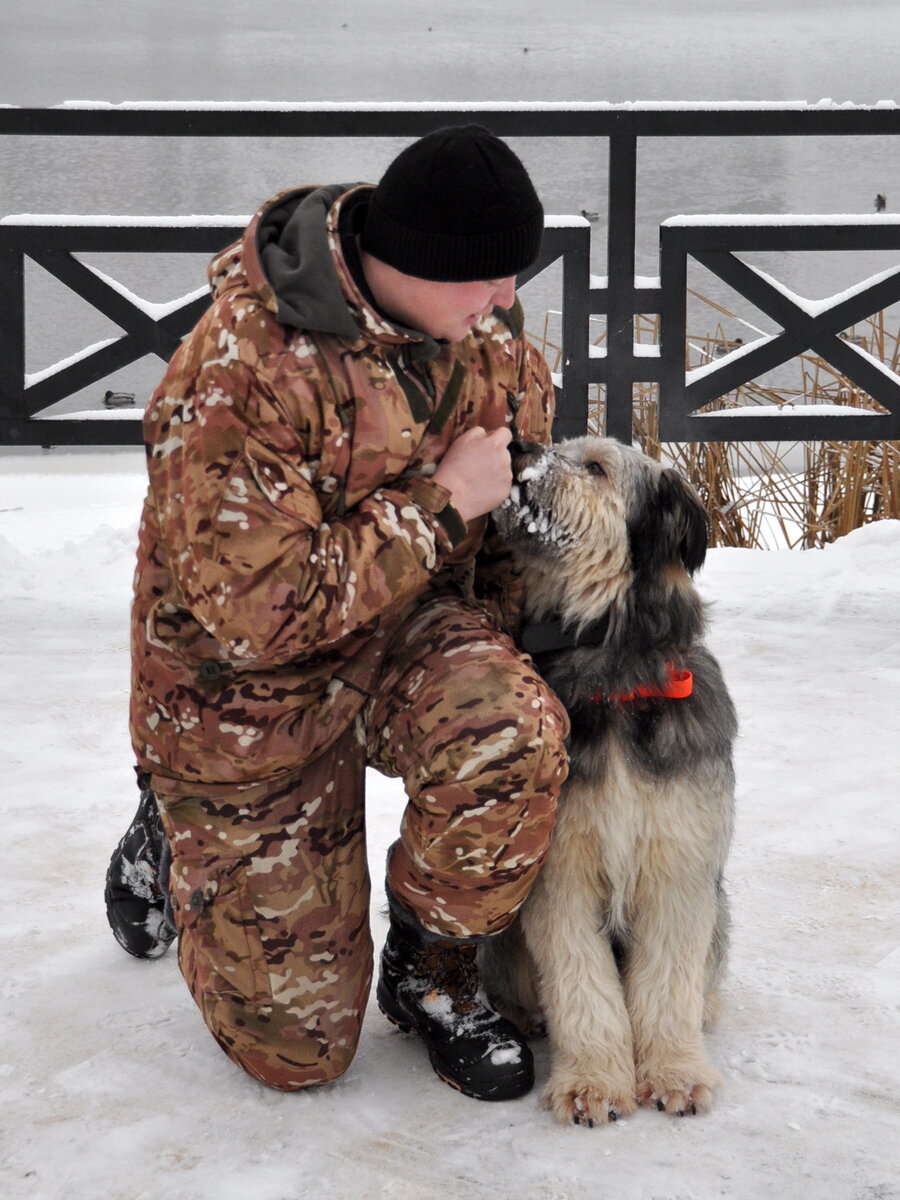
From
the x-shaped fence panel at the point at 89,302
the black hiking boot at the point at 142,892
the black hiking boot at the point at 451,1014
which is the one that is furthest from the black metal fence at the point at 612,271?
the black hiking boot at the point at 451,1014

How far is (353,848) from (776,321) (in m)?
3.69

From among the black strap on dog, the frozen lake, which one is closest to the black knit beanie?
the black strap on dog

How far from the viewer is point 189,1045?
2246 millimetres

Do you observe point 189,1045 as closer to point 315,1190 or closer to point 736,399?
point 315,1190

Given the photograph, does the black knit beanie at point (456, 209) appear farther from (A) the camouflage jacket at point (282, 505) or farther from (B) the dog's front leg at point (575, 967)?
(B) the dog's front leg at point (575, 967)

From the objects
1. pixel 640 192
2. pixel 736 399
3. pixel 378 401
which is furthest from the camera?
pixel 640 192

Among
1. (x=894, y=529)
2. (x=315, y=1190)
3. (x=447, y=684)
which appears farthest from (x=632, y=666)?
(x=894, y=529)

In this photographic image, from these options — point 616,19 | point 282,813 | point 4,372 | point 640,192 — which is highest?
point 616,19

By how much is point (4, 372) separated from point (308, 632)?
12.3ft

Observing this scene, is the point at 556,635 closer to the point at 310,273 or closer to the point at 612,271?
the point at 310,273

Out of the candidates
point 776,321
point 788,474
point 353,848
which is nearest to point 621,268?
point 776,321

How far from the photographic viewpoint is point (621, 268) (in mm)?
5207

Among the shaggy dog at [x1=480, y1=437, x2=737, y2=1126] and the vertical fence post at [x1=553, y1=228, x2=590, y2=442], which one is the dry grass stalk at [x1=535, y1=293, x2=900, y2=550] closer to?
the vertical fence post at [x1=553, y1=228, x2=590, y2=442]

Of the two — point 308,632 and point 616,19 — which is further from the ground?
point 616,19
